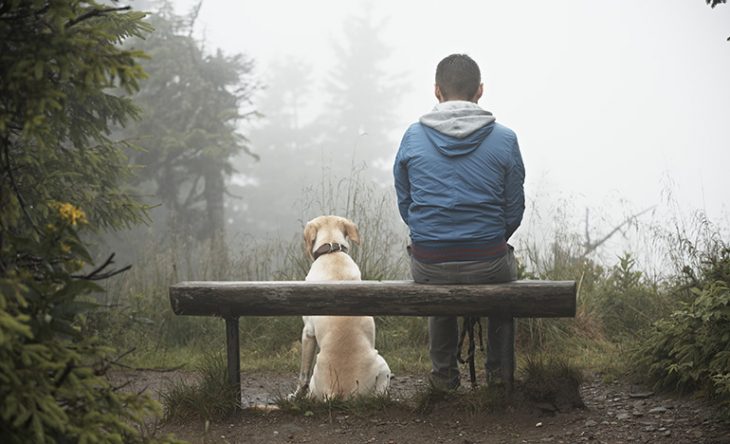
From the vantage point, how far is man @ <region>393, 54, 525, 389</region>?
4.18 meters

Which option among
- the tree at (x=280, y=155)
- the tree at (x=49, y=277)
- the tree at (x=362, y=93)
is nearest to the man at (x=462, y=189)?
the tree at (x=49, y=277)

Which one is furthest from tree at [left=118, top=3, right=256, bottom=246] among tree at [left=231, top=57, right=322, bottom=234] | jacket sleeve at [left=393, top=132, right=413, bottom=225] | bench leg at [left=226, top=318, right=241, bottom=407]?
jacket sleeve at [left=393, top=132, right=413, bottom=225]

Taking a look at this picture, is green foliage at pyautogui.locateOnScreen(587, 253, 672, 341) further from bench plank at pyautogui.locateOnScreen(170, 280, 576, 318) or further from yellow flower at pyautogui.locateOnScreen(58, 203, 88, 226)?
yellow flower at pyautogui.locateOnScreen(58, 203, 88, 226)

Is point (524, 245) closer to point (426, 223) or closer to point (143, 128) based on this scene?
point (426, 223)

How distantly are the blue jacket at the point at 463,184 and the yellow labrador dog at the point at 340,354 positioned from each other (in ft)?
2.41

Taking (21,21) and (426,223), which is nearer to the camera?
(21,21)

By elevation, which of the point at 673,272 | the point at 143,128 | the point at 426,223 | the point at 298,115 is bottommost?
the point at 673,272

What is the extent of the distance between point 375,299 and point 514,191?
1.03 metres

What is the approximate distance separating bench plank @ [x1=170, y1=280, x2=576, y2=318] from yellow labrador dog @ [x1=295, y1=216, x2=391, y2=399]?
1.35ft

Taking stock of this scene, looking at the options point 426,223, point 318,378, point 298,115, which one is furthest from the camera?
point 298,115

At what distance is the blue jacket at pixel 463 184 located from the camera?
13.7 feet

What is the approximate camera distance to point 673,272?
699 cm

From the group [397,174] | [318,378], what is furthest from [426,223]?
[318,378]

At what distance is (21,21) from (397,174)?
2709 mm
